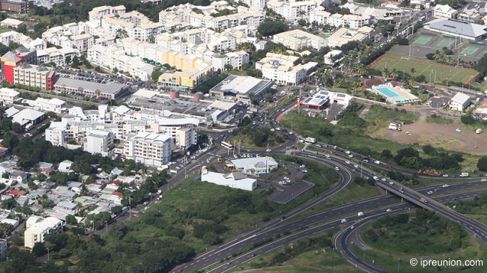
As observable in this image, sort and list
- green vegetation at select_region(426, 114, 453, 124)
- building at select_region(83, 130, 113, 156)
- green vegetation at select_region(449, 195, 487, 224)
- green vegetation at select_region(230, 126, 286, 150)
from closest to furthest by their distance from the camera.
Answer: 1. green vegetation at select_region(449, 195, 487, 224)
2. building at select_region(83, 130, 113, 156)
3. green vegetation at select_region(230, 126, 286, 150)
4. green vegetation at select_region(426, 114, 453, 124)

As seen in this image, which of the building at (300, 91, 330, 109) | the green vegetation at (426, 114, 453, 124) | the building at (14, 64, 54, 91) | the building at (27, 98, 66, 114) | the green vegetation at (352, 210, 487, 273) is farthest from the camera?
the building at (14, 64, 54, 91)

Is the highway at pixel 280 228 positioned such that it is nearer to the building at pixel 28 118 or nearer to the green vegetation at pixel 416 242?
the green vegetation at pixel 416 242

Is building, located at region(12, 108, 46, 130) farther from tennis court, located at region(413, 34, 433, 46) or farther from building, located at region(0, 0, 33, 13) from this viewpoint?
tennis court, located at region(413, 34, 433, 46)

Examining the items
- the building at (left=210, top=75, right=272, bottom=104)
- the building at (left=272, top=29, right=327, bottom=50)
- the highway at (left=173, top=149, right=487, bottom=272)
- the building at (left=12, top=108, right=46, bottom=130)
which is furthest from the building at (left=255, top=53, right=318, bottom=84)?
the building at (left=12, top=108, right=46, bottom=130)

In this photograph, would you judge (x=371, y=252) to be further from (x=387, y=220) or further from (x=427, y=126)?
(x=427, y=126)

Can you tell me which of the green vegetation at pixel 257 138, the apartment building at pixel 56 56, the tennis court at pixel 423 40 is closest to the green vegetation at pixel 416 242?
the green vegetation at pixel 257 138

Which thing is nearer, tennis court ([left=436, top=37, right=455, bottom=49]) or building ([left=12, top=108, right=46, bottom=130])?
building ([left=12, top=108, right=46, bottom=130])

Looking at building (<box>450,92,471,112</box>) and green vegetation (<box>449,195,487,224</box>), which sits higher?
building (<box>450,92,471,112</box>)
